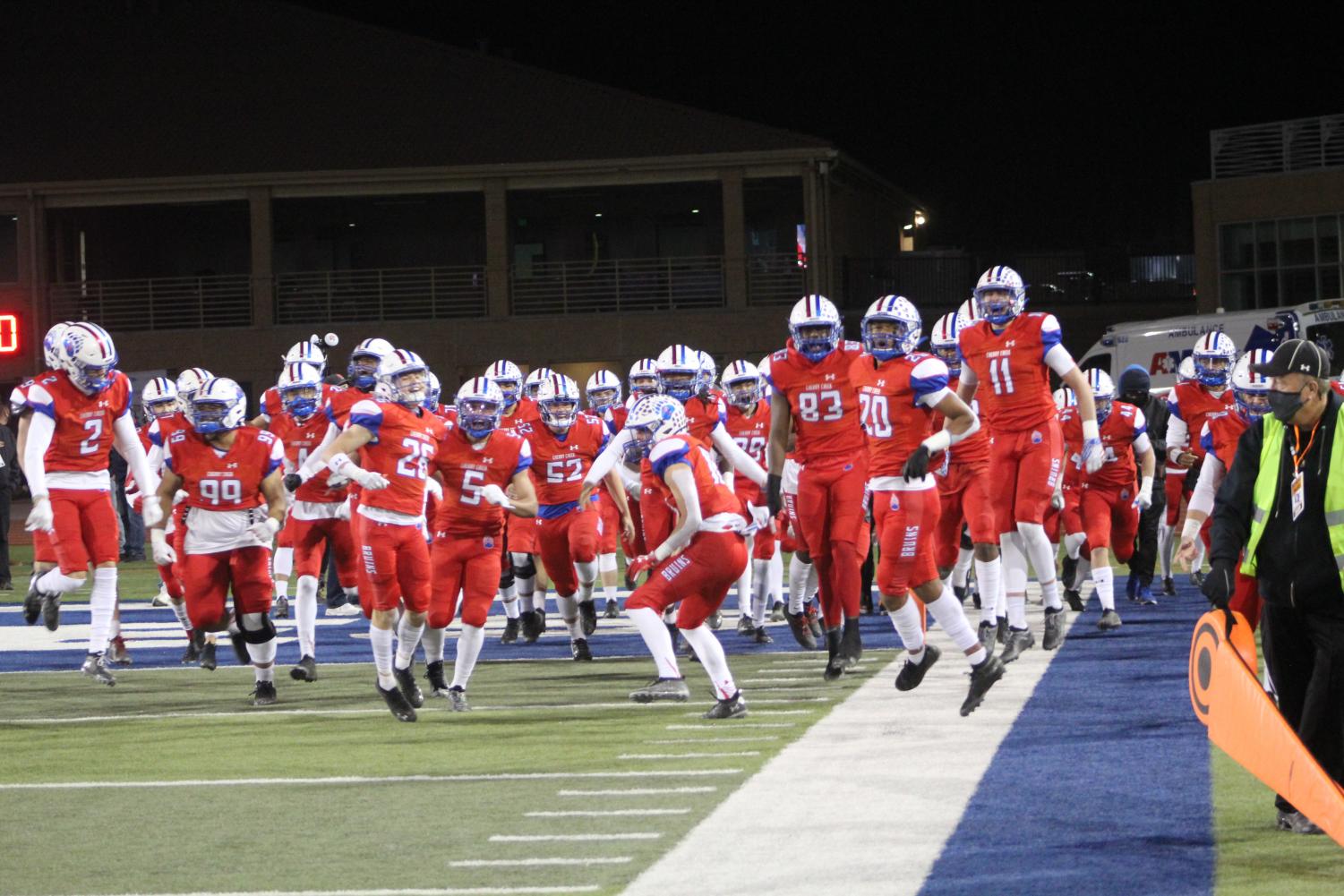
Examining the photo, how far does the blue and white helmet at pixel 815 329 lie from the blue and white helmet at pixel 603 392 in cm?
451

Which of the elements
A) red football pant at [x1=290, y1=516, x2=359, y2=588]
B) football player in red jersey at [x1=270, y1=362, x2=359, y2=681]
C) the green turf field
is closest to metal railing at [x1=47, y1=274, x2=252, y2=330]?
football player in red jersey at [x1=270, y1=362, x2=359, y2=681]

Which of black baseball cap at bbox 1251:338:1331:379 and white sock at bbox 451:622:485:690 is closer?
black baseball cap at bbox 1251:338:1331:379

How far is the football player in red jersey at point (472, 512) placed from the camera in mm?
Result: 10391

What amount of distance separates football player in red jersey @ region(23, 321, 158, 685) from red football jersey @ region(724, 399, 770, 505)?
14.4ft

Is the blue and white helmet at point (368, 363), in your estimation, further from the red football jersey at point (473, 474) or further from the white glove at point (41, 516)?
the white glove at point (41, 516)

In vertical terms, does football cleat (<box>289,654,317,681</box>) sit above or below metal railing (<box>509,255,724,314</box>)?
below

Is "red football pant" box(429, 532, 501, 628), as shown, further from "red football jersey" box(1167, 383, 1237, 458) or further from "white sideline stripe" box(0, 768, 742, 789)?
"red football jersey" box(1167, 383, 1237, 458)

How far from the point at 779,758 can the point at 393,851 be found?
2290 mm

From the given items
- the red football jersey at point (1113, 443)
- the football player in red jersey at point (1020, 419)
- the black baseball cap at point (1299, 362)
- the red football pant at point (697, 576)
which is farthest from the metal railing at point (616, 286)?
the black baseball cap at point (1299, 362)

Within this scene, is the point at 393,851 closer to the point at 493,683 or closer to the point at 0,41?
the point at 493,683

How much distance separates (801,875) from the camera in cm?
609

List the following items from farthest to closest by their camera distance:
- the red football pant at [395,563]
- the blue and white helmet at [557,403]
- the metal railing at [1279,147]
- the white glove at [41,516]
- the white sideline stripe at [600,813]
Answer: the metal railing at [1279,147] < the blue and white helmet at [557,403] < the white glove at [41,516] < the red football pant at [395,563] < the white sideline stripe at [600,813]

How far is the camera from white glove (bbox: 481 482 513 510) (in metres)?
10.2

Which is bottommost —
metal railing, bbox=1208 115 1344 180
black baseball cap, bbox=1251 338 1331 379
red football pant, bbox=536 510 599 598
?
red football pant, bbox=536 510 599 598
